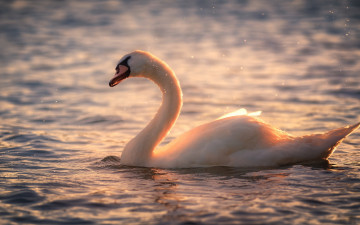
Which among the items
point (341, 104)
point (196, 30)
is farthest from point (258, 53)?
point (341, 104)

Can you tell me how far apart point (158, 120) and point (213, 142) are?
1.12 m

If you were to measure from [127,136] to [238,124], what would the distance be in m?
3.11

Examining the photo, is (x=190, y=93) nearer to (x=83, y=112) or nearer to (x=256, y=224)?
(x=83, y=112)

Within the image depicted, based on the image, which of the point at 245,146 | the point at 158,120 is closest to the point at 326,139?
the point at 245,146

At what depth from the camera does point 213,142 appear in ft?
27.1

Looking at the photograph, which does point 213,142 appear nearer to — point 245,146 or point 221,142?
point 221,142

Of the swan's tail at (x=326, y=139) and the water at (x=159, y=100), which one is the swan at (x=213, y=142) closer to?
the swan's tail at (x=326, y=139)

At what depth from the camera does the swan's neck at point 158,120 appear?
28.6 feet

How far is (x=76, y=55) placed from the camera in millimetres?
19219

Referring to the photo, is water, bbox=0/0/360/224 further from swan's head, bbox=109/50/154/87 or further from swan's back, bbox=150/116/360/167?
swan's head, bbox=109/50/154/87

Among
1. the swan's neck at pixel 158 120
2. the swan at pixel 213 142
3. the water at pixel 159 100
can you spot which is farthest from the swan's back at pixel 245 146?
the swan's neck at pixel 158 120

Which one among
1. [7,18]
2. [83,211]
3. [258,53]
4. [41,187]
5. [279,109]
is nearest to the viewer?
[83,211]

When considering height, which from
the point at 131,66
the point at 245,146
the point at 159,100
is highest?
the point at 131,66

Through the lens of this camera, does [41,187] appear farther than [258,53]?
No
